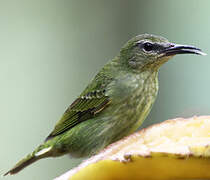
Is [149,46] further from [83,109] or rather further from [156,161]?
[156,161]

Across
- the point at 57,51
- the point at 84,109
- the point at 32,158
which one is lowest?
the point at 32,158

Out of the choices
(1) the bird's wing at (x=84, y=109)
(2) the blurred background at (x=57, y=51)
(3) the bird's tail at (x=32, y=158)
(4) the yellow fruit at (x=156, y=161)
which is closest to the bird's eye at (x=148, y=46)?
(1) the bird's wing at (x=84, y=109)

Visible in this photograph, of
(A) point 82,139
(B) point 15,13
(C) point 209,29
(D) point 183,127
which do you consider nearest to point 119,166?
(D) point 183,127

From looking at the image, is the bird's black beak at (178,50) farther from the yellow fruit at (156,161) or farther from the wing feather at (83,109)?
the yellow fruit at (156,161)

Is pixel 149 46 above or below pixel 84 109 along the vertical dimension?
above

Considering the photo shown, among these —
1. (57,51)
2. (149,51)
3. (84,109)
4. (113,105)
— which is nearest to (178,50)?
(149,51)

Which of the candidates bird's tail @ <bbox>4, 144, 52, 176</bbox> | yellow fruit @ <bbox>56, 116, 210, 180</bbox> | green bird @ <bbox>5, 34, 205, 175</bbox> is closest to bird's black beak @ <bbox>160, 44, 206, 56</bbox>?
green bird @ <bbox>5, 34, 205, 175</bbox>
